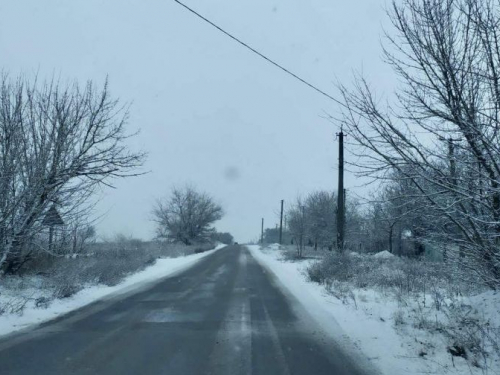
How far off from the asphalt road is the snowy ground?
499 mm

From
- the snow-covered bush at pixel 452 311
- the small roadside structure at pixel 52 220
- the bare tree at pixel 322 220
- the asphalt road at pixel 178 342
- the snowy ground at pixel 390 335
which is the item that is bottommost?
the asphalt road at pixel 178 342

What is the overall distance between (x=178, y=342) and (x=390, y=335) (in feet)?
11.8

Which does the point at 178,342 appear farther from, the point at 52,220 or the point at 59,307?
the point at 52,220

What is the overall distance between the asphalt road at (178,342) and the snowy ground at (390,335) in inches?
19.7

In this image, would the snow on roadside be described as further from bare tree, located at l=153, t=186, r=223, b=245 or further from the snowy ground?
bare tree, located at l=153, t=186, r=223, b=245

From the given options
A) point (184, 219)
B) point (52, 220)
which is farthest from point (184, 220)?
point (52, 220)

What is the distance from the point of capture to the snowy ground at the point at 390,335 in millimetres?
6219

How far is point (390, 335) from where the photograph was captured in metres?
8.12

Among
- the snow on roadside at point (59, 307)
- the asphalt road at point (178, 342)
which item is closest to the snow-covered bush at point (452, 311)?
the asphalt road at point (178, 342)

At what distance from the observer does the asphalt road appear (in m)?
6.10

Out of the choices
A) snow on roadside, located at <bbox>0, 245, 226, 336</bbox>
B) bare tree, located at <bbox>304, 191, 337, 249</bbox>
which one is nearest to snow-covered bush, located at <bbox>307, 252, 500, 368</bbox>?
snow on roadside, located at <bbox>0, 245, 226, 336</bbox>

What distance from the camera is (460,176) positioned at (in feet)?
22.7

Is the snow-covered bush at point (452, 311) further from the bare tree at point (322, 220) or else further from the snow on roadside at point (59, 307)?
the bare tree at point (322, 220)

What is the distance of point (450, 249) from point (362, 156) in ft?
7.24
